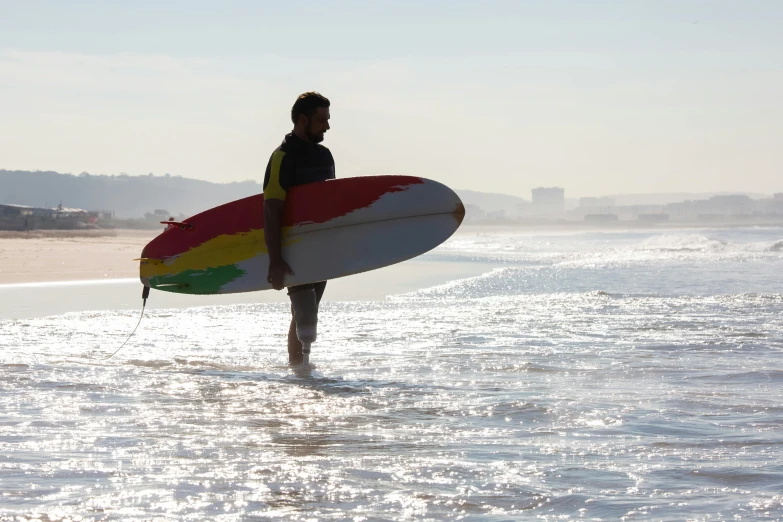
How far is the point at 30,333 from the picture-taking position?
7.36m

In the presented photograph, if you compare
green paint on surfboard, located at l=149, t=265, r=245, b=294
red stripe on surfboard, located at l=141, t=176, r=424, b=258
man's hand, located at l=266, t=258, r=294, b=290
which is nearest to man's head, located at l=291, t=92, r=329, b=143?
red stripe on surfboard, located at l=141, t=176, r=424, b=258

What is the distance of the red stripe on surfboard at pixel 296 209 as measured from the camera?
18.4 feet

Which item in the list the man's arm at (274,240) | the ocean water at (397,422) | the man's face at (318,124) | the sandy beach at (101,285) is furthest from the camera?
the sandy beach at (101,285)

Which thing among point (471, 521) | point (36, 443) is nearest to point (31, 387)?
point (36, 443)

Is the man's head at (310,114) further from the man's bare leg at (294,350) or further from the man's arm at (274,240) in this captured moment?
the man's bare leg at (294,350)

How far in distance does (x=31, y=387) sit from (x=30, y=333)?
2.82m

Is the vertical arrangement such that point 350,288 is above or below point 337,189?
below

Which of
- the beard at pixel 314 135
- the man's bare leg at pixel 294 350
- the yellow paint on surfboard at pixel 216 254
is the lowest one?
the man's bare leg at pixel 294 350

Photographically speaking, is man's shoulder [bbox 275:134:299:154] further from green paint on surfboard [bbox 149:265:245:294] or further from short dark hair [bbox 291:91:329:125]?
green paint on surfboard [bbox 149:265:245:294]

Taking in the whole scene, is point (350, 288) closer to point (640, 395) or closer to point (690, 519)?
point (640, 395)

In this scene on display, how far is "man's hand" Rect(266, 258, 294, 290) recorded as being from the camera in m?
Result: 5.39

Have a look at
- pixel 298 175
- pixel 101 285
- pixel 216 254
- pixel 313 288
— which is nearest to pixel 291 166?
pixel 298 175

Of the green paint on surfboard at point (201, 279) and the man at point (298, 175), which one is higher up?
the man at point (298, 175)

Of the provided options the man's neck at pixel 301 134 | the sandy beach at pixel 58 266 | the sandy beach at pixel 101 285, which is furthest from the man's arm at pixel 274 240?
the sandy beach at pixel 58 266
